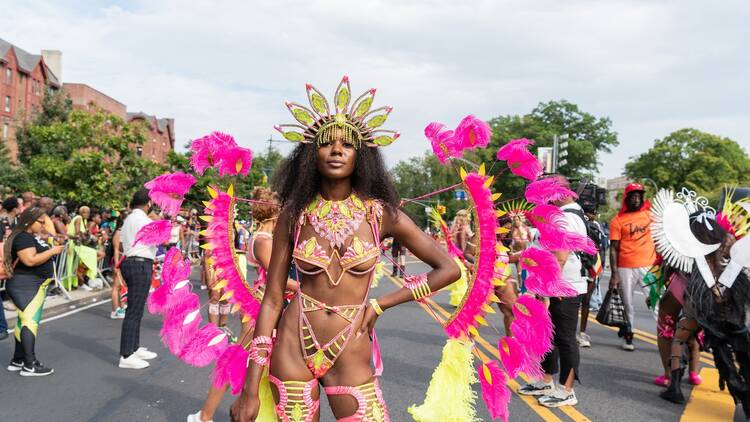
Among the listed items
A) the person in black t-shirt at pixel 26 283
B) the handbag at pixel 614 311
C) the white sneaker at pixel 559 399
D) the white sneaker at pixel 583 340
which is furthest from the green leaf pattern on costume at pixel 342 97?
the white sneaker at pixel 583 340

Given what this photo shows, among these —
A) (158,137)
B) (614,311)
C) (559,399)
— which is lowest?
(559,399)

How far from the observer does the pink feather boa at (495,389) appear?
301cm

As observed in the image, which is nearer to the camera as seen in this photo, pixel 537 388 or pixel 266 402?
pixel 266 402

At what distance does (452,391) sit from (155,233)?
71.9 inches

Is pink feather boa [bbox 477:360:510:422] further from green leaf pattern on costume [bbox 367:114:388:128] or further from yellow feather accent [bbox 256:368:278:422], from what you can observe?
green leaf pattern on costume [bbox 367:114:388:128]

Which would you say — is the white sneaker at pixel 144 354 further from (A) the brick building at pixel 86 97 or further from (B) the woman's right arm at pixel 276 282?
(A) the brick building at pixel 86 97

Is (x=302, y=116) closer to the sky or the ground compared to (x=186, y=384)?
closer to the sky

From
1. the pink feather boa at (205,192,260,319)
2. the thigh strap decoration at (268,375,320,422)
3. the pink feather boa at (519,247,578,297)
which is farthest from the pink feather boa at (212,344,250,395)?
the pink feather boa at (519,247,578,297)

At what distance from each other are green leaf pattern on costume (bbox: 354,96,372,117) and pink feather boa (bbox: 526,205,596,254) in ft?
3.42

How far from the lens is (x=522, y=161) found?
322 cm

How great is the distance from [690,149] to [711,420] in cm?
5937

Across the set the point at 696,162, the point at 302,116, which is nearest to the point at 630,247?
the point at 302,116

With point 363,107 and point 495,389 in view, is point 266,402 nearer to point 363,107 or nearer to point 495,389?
point 495,389

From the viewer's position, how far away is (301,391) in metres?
2.62
